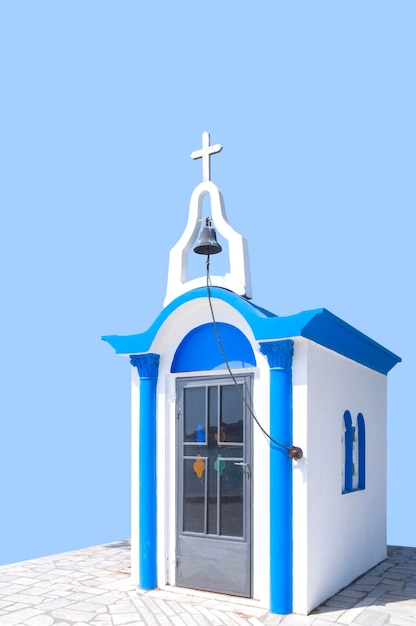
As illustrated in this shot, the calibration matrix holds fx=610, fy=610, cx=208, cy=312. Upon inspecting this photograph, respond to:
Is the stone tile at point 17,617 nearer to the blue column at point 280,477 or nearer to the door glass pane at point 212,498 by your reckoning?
the door glass pane at point 212,498

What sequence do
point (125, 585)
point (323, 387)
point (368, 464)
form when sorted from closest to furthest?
point (323, 387)
point (125, 585)
point (368, 464)

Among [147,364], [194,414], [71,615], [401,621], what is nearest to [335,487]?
[401,621]

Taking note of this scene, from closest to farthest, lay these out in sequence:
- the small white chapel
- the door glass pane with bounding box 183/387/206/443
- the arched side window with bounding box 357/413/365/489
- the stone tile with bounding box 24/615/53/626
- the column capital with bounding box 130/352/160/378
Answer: the stone tile with bounding box 24/615/53/626, the small white chapel, the door glass pane with bounding box 183/387/206/443, the column capital with bounding box 130/352/160/378, the arched side window with bounding box 357/413/365/489

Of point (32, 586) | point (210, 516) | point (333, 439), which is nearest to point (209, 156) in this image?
point (333, 439)

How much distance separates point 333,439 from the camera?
247 inches

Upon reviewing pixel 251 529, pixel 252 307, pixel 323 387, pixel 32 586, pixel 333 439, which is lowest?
pixel 32 586

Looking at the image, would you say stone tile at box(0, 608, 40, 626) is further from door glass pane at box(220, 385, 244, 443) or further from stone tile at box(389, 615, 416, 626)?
stone tile at box(389, 615, 416, 626)

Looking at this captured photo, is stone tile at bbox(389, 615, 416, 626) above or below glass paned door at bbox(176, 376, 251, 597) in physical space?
below

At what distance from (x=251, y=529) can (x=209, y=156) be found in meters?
4.00

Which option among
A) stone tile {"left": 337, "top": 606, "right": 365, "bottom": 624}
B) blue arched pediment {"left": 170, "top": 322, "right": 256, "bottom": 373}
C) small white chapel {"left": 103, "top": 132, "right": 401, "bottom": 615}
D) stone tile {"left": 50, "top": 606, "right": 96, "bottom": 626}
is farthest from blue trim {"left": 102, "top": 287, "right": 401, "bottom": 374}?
stone tile {"left": 50, "top": 606, "right": 96, "bottom": 626}

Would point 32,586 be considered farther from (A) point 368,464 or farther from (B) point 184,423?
(A) point 368,464

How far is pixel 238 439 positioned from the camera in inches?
239

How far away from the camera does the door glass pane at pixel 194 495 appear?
6.25m

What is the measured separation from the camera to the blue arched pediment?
6.09 meters
